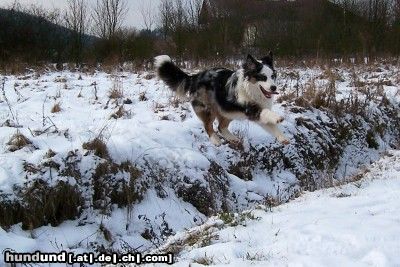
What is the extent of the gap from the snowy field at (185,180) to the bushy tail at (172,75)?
439 millimetres

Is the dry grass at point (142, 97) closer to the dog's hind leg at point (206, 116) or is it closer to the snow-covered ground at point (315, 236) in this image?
the dog's hind leg at point (206, 116)

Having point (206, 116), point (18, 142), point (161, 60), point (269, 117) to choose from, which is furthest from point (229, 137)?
point (18, 142)

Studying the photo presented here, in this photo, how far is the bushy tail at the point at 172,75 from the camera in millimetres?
6418

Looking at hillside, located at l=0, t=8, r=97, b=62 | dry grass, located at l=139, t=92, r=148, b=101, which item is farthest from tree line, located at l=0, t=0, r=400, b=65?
dry grass, located at l=139, t=92, r=148, b=101

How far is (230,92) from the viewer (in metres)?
6.07

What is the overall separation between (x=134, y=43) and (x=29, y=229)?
46.2 ft

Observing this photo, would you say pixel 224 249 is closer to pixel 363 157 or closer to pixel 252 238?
pixel 252 238

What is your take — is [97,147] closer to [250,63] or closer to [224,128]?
[224,128]

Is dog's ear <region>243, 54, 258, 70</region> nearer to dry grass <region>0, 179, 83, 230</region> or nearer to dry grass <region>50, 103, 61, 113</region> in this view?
dry grass <region>0, 179, 83, 230</region>

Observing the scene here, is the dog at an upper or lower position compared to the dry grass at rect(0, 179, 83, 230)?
upper

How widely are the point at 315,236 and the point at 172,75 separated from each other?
3.99 meters

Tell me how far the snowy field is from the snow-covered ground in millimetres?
12

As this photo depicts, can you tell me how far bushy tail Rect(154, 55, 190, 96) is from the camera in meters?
6.42

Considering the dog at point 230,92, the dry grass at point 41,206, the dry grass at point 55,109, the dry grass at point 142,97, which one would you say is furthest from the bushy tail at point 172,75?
the dry grass at point 41,206
